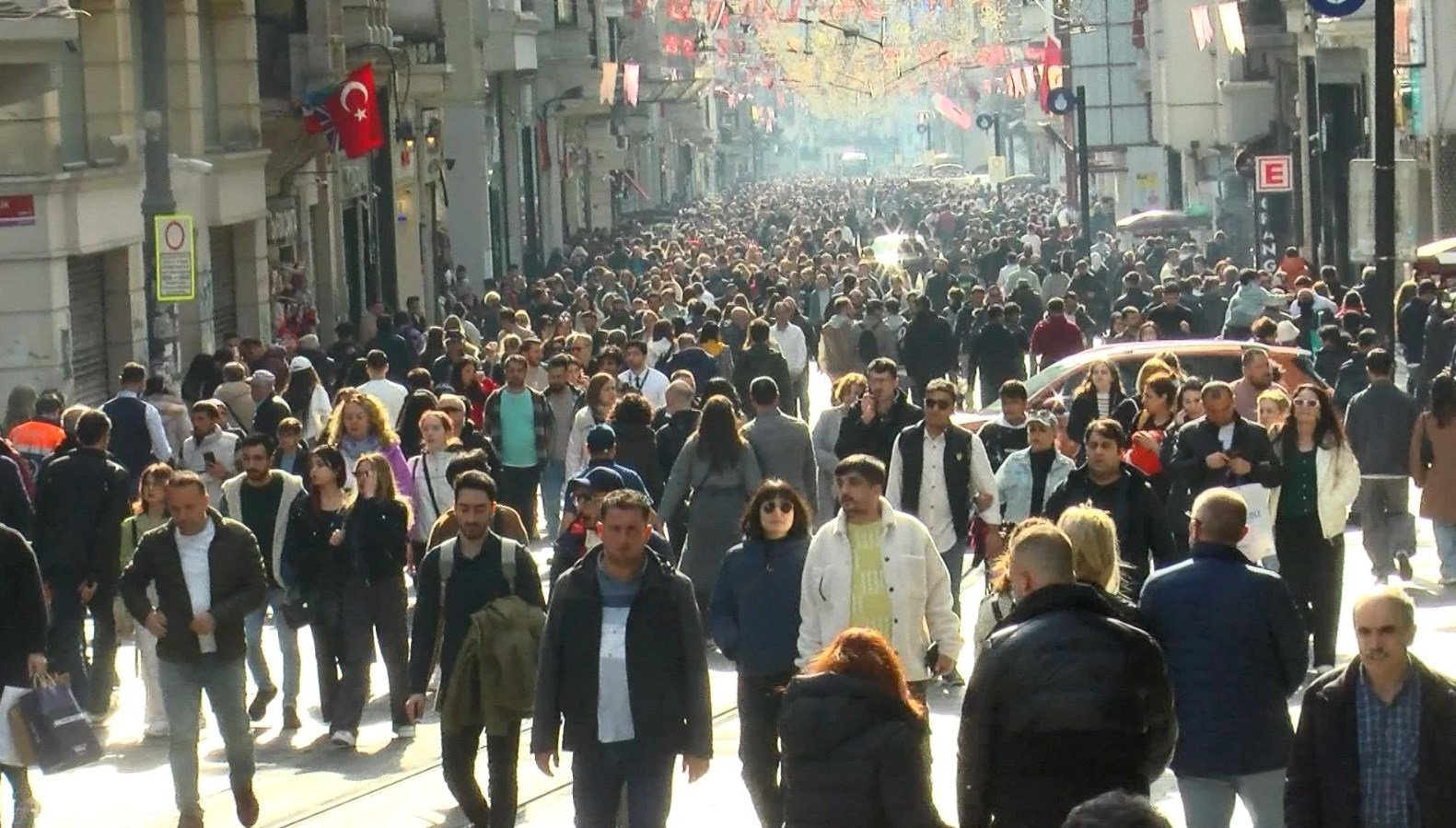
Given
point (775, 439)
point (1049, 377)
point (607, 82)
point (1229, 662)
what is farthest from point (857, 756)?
point (607, 82)

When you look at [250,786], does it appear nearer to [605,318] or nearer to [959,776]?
[959,776]

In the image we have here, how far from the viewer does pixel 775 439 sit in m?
15.8

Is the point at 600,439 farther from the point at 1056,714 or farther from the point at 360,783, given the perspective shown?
the point at 1056,714

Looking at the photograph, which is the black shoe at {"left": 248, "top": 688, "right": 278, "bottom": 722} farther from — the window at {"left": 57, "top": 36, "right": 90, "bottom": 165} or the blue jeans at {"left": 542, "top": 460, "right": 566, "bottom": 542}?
the window at {"left": 57, "top": 36, "right": 90, "bottom": 165}

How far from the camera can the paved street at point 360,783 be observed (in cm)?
1206

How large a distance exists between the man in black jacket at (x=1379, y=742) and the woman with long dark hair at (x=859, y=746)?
3.17 feet

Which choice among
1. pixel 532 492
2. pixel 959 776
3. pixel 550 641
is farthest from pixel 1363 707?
pixel 532 492

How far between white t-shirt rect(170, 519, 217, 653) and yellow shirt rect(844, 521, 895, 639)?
2.58 meters

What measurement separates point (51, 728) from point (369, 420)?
16.5 feet

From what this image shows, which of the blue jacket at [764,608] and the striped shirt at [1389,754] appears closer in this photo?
the striped shirt at [1389,754]

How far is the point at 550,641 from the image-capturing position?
930 cm

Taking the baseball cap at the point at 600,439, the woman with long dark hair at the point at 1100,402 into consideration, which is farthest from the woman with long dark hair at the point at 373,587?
the woman with long dark hair at the point at 1100,402

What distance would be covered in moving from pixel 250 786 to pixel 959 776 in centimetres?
485

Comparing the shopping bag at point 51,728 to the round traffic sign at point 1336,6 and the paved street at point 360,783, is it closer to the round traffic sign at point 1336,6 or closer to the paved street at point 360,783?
the paved street at point 360,783
